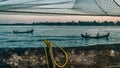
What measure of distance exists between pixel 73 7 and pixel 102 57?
40.9 feet

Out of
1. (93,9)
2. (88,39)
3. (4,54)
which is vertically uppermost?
(93,9)

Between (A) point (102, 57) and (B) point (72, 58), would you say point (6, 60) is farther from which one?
(A) point (102, 57)

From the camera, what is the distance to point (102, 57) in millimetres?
25391

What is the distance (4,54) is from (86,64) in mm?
7315

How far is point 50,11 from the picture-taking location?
12.0 metres

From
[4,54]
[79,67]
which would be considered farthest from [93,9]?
[4,54]

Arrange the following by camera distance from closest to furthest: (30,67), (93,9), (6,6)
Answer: (6,6) → (93,9) → (30,67)

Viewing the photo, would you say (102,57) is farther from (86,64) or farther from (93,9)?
(93,9)

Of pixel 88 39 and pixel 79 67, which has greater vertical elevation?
pixel 79 67

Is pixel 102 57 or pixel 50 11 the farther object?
pixel 102 57

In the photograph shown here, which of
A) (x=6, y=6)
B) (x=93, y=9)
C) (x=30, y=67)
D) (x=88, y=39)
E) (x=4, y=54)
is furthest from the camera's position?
(x=88, y=39)

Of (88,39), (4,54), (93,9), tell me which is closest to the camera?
(93,9)

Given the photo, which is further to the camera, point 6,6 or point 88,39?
point 88,39

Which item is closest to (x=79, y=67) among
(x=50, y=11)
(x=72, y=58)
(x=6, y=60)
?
(x=72, y=58)
